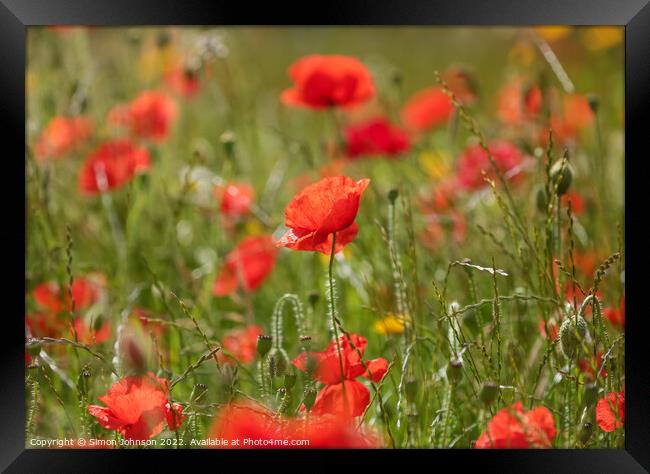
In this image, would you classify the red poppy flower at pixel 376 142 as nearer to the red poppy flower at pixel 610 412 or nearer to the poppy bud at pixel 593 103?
the poppy bud at pixel 593 103

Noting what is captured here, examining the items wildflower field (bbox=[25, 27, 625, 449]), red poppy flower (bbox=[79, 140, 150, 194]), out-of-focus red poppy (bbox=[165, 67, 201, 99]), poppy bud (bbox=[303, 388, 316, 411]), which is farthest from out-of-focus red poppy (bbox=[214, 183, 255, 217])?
poppy bud (bbox=[303, 388, 316, 411])

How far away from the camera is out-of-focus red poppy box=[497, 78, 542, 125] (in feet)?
6.44

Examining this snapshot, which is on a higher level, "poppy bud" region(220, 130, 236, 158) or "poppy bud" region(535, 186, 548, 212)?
"poppy bud" region(220, 130, 236, 158)

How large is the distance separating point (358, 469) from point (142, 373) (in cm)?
30

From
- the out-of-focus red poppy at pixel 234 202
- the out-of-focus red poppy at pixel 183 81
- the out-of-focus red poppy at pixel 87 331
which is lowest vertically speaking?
the out-of-focus red poppy at pixel 87 331

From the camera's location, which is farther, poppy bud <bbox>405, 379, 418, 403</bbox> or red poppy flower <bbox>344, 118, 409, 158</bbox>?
red poppy flower <bbox>344, 118, 409, 158</bbox>

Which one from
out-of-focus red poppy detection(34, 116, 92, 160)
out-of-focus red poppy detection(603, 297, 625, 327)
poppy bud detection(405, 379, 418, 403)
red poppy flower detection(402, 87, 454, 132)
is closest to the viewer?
poppy bud detection(405, 379, 418, 403)

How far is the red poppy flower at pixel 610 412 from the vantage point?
1179 mm

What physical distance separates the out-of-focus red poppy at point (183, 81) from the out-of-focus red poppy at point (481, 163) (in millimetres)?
608

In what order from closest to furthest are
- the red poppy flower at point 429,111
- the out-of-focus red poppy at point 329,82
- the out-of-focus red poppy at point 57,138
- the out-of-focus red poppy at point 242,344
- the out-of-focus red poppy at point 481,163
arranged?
the out-of-focus red poppy at point 242,344
the out-of-focus red poppy at point 329,82
the out-of-focus red poppy at point 481,163
the out-of-focus red poppy at point 57,138
the red poppy flower at point 429,111

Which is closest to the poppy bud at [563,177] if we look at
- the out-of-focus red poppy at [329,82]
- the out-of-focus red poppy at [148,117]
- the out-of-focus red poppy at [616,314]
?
the out-of-focus red poppy at [616,314]

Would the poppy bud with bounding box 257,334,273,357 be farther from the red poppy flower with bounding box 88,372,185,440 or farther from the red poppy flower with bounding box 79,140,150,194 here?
the red poppy flower with bounding box 79,140,150,194

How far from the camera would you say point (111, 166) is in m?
1.92

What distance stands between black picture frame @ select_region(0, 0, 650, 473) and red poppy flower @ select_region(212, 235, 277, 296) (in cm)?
60
